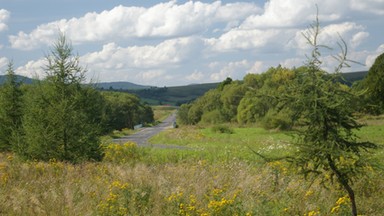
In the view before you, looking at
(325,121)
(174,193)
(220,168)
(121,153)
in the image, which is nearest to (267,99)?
(325,121)

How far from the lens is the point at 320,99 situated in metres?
6.45

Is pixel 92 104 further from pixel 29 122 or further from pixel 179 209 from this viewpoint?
pixel 179 209

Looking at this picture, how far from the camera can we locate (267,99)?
23.1 ft

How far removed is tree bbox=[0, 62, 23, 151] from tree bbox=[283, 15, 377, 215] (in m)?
18.8

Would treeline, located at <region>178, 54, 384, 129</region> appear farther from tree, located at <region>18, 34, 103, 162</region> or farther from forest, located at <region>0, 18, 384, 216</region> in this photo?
tree, located at <region>18, 34, 103, 162</region>

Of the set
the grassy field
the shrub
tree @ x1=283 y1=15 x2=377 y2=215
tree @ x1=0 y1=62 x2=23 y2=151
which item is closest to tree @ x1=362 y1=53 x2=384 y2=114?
the shrub

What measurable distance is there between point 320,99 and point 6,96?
21.0 metres

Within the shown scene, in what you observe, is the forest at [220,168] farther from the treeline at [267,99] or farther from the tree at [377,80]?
the tree at [377,80]

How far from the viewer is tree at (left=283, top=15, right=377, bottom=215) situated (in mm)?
6512

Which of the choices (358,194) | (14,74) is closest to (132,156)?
(14,74)

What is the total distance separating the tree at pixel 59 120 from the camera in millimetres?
15945

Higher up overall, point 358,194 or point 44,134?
point 44,134

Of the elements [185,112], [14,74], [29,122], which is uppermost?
[14,74]

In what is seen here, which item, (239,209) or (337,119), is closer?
(337,119)
